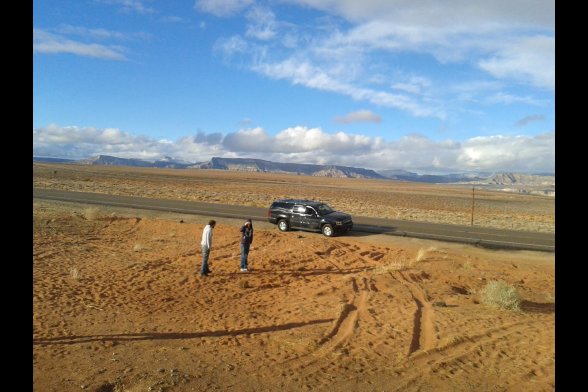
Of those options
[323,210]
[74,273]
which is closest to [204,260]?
[74,273]

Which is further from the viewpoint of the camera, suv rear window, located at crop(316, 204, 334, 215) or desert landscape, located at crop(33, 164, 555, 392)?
suv rear window, located at crop(316, 204, 334, 215)

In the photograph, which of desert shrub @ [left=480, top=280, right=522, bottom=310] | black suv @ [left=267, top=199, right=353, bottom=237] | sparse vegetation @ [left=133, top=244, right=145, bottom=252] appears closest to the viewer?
desert shrub @ [left=480, top=280, right=522, bottom=310]

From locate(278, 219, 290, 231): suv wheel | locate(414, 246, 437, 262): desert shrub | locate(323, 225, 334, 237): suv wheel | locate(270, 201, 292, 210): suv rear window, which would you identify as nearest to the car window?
locate(323, 225, 334, 237): suv wheel

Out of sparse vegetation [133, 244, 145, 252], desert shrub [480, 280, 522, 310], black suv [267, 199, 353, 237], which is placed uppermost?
black suv [267, 199, 353, 237]

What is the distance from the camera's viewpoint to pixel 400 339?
934cm

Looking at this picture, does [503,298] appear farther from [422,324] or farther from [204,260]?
[204,260]

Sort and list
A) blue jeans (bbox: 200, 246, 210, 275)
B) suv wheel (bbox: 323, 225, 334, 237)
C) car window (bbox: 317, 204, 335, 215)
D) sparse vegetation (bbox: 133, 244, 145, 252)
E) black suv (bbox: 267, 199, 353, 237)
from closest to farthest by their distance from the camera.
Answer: blue jeans (bbox: 200, 246, 210, 275) < sparse vegetation (bbox: 133, 244, 145, 252) < suv wheel (bbox: 323, 225, 334, 237) < black suv (bbox: 267, 199, 353, 237) < car window (bbox: 317, 204, 335, 215)

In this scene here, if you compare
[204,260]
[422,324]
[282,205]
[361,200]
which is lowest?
[422,324]

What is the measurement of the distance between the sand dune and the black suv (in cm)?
394

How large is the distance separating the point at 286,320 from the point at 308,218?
1364 centimetres

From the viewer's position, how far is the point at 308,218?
23734mm

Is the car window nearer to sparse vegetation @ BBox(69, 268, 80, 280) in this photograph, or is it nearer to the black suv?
the black suv

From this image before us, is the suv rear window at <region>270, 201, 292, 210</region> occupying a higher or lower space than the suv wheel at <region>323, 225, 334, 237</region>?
higher

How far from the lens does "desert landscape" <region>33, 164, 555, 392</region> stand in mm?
7379
